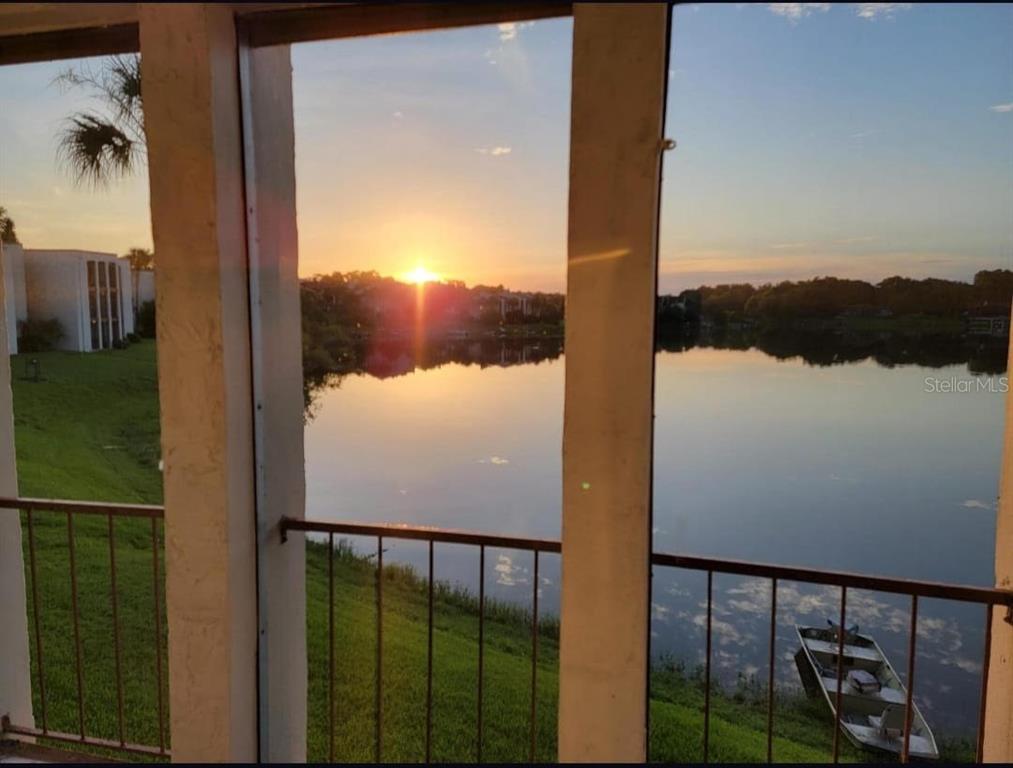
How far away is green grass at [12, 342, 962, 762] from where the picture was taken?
4645 millimetres

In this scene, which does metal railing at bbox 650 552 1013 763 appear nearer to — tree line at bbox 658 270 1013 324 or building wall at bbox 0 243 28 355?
tree line at bbox 658 270 1013 324

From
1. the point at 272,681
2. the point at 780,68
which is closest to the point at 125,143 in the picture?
the point at 272,681

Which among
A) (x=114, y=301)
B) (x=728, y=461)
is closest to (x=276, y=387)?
(x=728, y=461)

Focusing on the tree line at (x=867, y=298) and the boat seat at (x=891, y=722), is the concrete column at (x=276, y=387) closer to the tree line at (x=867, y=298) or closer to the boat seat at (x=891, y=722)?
the tree line at (x=867, y=298)

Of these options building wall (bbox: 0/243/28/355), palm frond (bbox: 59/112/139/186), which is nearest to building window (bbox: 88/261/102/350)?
building wall (bbox: 0/243/28/355)

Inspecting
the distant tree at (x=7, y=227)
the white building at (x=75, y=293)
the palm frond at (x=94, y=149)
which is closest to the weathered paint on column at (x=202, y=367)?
the palm frond at (x=94, y=149)

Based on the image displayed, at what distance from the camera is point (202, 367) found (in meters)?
1.84

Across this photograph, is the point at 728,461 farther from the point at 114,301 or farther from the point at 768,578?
the point at 114,301

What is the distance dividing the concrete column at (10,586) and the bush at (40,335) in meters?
1.56

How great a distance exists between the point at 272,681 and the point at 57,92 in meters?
2.86

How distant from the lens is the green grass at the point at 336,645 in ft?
15.2

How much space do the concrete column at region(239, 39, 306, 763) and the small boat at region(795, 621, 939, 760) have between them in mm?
3809

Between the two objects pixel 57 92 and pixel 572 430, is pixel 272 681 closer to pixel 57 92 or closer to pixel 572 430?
pixel 572 430

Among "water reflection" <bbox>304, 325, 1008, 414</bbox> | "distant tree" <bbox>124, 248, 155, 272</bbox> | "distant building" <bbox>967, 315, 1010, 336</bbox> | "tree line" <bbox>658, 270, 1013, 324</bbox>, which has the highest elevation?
"distant tree" <bbox>124, 248, 155, 272</bbox>
